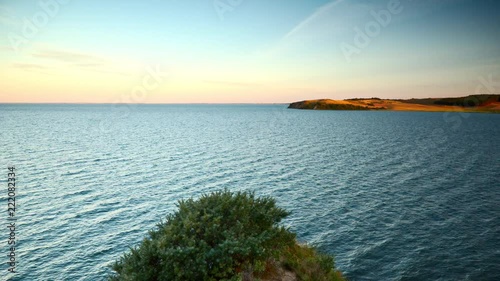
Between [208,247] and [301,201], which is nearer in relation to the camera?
[208,247]

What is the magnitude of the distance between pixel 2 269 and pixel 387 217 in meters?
34.9

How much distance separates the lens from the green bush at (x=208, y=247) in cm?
1148

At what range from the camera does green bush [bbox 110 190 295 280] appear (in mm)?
11484

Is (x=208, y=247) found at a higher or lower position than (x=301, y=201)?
higher

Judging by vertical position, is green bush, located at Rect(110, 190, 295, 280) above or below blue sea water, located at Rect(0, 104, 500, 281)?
above

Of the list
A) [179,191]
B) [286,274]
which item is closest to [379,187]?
[179,191]

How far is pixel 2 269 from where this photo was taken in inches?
866

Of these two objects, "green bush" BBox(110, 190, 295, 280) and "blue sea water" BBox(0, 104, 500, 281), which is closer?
"green bush" BBox(110, 190, 295, 280)

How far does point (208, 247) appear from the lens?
39.8 ft

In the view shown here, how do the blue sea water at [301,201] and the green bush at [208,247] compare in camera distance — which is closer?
the green bush at [208,247]

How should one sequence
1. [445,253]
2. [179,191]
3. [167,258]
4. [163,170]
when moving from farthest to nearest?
[163,170] < [179,191] < [445,253] < [167,258]

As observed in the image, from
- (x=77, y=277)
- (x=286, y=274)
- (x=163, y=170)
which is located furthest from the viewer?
(x=163, y=170)

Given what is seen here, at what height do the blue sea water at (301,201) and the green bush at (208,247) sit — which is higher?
the green bush at (208,247)

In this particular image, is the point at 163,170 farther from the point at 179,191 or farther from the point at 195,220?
the point at 195,220
